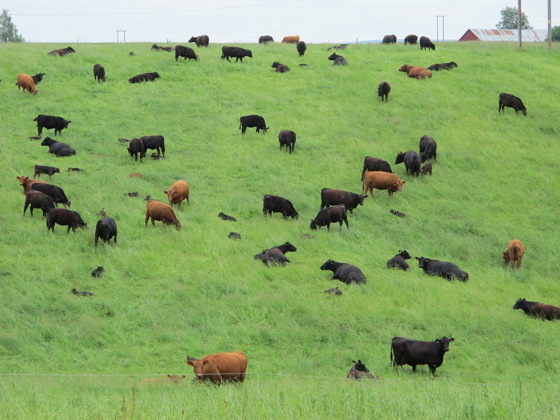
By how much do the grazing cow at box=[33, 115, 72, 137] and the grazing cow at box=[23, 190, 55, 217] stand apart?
34.7 feet

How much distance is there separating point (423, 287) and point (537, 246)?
7795mm

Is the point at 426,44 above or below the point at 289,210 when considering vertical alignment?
above

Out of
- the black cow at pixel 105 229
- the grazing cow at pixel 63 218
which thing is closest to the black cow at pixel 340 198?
the black cow at pixel 105 229

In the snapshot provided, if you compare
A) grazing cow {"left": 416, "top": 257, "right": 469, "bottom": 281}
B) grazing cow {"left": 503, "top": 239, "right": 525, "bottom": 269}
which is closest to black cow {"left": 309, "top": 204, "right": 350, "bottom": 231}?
grazing cow {"left": 416, "top": 257, "right": 469, "bottom": 281}

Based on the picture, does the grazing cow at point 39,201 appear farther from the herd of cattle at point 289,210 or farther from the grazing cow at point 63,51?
the grazing cow at point 63,51

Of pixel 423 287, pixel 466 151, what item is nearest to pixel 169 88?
pixel 466 151

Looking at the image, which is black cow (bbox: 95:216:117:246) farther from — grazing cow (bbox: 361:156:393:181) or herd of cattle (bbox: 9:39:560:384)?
grazing cow (bbox: 361:156:393:181)

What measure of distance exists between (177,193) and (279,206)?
3682 mm

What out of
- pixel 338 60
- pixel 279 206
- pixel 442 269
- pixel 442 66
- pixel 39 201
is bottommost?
pixel 442 269

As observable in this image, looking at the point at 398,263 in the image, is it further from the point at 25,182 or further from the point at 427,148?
the point at 25,182

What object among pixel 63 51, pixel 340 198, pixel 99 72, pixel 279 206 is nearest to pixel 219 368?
pixel 279 206

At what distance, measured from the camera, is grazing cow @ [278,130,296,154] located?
1312 inches

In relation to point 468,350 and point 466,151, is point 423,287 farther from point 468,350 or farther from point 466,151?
point 466,151

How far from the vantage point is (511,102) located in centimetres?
3997
